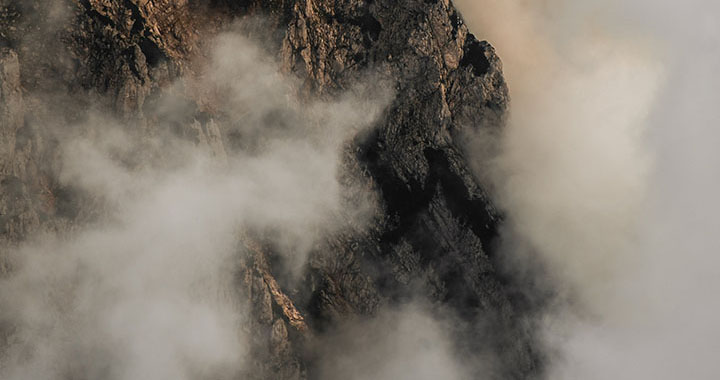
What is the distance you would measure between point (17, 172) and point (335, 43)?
23.4 meters

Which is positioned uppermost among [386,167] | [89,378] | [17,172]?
[386,167]

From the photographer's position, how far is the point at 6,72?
38.8 metres

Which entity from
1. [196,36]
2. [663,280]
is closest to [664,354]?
[663,280]

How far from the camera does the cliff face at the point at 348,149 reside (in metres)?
40.3

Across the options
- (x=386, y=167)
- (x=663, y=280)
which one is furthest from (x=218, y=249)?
(x=663, y=280)

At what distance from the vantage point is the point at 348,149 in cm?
5075

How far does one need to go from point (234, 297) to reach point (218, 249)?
340 cm

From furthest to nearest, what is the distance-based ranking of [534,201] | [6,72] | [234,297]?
[534,201], [234,297], [6,72]

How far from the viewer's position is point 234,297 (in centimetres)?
4462

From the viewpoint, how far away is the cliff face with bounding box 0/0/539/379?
132ft

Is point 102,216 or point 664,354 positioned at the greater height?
point 664,354

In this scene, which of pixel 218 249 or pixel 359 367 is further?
pixel 359 367

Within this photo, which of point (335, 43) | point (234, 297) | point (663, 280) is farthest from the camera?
point (663, 280)

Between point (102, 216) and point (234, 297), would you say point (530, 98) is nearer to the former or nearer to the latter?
point (234, 297)
